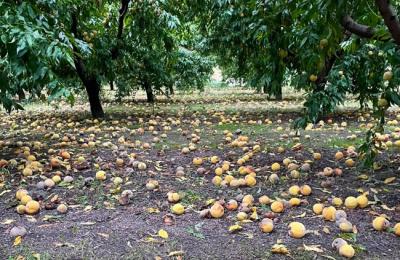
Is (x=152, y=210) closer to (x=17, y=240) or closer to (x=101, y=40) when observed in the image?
Result: (x=17, y=240)

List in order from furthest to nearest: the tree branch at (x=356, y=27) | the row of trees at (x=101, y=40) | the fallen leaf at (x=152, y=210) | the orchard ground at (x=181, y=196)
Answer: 1. the row of trees at (x=101, y=40)
2. the fallen leaf at (x=152, y=210)
3. the tree branch at (x=356, y=27)
4. the orchard ground at (x=181, y=196)

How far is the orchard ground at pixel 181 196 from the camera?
2.77m

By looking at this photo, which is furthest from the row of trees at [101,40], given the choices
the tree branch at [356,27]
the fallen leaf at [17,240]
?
the tree branch at [356,27]

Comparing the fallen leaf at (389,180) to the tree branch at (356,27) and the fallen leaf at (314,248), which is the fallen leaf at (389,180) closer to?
the tree branch at (356,27)

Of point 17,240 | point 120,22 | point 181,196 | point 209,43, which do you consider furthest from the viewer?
point 209,43

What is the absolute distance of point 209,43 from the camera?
11.2m

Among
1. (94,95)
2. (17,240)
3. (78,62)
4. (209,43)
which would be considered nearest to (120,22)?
(78,62)

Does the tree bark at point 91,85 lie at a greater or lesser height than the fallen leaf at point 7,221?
greater

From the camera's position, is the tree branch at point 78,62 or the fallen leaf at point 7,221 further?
the tree branch at point 78,62

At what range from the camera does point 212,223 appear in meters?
3.20

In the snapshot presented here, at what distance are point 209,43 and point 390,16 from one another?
882 centimetres

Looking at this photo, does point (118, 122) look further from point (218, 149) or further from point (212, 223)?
point (212, 223)

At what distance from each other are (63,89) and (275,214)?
2.05 metres

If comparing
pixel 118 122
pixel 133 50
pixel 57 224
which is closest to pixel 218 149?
pixel 57 224
